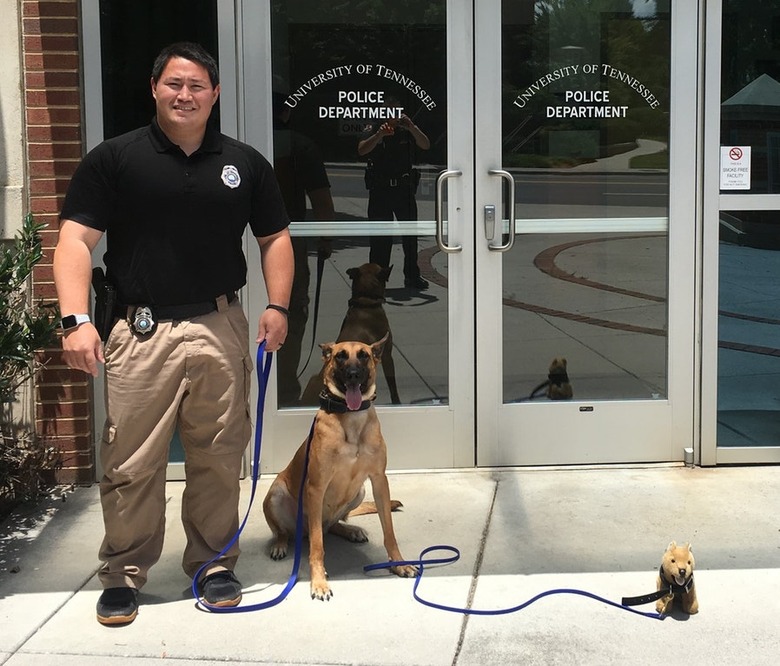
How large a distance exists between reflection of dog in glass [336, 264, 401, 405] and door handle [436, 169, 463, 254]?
0.94ft

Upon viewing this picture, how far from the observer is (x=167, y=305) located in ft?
12.7

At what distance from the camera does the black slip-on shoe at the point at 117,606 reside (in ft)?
12.6

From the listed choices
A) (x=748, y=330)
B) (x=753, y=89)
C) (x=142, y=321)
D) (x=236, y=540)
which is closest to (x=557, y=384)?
(x=748, y=330)

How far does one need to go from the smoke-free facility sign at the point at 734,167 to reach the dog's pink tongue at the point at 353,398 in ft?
7.57

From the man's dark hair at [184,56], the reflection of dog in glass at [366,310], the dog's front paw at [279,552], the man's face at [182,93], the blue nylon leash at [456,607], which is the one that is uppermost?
the man's dark hair at [184,56]

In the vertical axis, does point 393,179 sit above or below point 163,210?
above

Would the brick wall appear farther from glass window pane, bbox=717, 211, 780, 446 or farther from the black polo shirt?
glass window pane, bbox=717, 211, 780, 446

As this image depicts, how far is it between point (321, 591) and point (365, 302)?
69.3 inches

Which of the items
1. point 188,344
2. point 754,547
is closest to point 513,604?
point 754,547

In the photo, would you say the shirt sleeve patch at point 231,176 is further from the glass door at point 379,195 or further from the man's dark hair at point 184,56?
the glass door at point 379,195

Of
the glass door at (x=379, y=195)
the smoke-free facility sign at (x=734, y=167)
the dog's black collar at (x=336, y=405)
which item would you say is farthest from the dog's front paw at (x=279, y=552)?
the smoke-free facility sign at (x=734, y=167)

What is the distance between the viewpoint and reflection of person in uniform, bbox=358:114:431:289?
5.28 meters

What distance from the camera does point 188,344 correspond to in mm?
3871

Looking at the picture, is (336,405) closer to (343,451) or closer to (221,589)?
(343,451)
